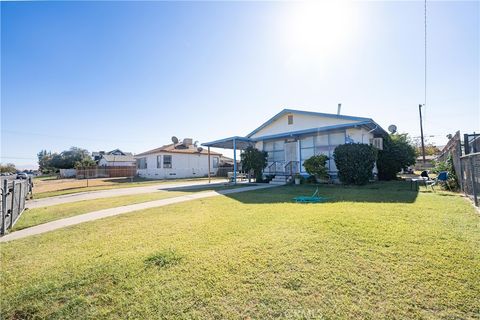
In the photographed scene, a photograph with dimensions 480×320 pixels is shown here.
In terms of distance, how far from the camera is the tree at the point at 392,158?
14.8 metres

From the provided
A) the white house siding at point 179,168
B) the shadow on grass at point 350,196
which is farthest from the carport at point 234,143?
the white house siding at point 179,168

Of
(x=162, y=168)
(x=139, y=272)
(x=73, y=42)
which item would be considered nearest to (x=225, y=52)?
(x=73, y=42)

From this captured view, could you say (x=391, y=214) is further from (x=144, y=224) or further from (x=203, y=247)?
(x=144, y=224)

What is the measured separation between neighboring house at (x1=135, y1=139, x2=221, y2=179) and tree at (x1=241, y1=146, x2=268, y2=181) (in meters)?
13.4

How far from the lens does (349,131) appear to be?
13422 millimetres

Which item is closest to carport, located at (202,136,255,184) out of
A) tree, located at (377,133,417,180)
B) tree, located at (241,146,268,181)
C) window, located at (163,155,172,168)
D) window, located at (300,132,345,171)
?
tree, located at (241,146,268,181)

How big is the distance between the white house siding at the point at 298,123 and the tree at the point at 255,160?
1.79 m

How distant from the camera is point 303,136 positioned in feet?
50.1

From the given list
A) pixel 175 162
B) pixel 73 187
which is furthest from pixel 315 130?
pixel 73 187

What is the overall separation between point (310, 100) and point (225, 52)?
9071 millimetres

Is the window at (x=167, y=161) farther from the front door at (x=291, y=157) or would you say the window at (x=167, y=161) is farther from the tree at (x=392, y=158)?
the tree at (x=392, y=158)

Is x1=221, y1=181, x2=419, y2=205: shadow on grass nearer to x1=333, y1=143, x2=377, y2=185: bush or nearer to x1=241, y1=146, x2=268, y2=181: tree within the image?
x1=333, y1=143, x2=377, y2=185: bush

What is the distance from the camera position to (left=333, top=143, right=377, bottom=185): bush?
1155 cm

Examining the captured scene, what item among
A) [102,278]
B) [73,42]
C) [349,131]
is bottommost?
[102,278]
